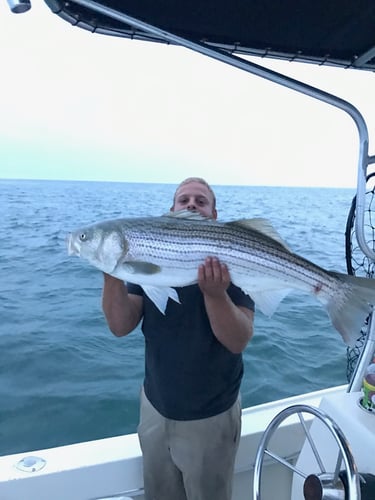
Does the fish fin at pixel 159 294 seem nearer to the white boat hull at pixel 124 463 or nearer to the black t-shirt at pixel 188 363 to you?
the black t-shirt at pixel 188 363

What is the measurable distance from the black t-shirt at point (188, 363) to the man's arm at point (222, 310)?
13cm

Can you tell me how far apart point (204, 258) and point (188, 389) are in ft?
2.32

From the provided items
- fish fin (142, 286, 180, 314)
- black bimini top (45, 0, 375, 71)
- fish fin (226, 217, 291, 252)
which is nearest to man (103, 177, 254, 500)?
fish fin (142, 286, 180, 314)

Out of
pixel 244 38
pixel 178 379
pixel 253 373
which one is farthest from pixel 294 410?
pixel 253 373

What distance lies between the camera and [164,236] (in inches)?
78.1

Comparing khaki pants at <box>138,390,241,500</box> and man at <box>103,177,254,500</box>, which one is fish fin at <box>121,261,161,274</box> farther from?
khaki pants at <box>138,390,241,500</box>

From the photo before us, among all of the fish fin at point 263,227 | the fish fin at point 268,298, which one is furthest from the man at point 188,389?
the fish fin at point 263,227

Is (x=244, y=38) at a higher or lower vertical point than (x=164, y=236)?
higher

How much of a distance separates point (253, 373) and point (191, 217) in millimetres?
3940

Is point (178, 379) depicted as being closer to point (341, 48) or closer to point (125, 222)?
point (125, 222)

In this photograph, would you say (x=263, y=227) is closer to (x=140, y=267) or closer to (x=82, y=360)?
(x=140, y=267)

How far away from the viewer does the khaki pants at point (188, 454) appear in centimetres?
221

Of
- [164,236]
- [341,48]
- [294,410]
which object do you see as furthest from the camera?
[341,48]

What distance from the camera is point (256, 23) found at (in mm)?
2377
